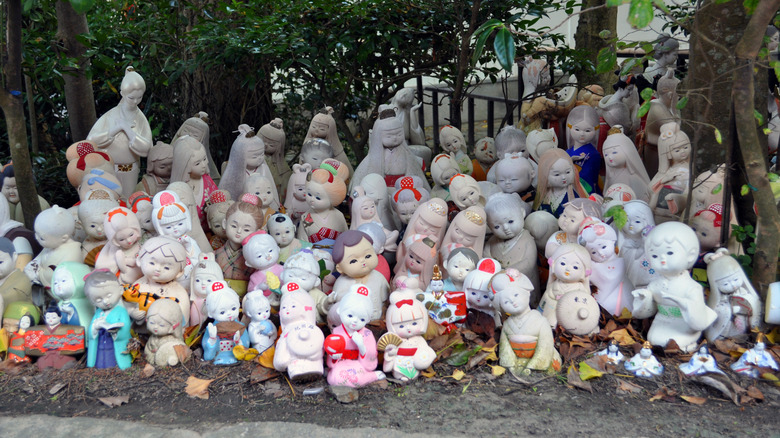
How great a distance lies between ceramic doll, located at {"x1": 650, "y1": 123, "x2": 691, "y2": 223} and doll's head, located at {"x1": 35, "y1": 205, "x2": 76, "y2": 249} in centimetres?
374

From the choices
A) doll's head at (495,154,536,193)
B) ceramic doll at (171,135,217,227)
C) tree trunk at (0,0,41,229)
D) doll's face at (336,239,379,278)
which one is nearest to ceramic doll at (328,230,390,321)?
doll's face at (336,239,379,278)

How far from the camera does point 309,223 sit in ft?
16.5

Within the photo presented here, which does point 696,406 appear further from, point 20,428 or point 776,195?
point 20,428

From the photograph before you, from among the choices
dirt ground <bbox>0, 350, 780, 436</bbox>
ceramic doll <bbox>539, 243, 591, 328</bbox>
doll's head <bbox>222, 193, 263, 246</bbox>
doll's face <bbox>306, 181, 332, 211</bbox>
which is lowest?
dirt ground <bbox>0, 350, 780, 436</bbox>

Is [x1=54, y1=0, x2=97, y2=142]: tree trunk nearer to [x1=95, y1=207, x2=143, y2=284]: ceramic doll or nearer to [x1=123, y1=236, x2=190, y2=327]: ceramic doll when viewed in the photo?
[x1=95, y1=207, x2=143, y2=284]: ceramic doll

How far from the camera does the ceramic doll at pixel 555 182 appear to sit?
4.92 metres

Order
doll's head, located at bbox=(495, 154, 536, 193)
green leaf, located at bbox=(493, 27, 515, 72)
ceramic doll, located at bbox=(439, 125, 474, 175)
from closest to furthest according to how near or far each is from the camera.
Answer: green leaf, located at bbox=(493, 27, 515, 72) → doll's head, located at bbox=(495, 154, 536, 193) → ceramic doll, located at bbox=(439, 125, 474, 175)

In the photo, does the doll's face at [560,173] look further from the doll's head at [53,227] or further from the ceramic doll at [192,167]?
the doll's head at [53,227]

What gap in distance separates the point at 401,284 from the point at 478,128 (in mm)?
7770

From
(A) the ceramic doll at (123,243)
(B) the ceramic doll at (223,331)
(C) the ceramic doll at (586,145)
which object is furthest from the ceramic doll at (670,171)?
(A) the ceramic doll at (123,243)

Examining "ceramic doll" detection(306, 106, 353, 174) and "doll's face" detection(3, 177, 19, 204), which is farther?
"ceramic doll" detection(306, 106, 353, 174)

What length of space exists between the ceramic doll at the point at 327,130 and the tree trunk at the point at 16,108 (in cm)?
220

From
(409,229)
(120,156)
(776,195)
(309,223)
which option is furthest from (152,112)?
(776,195)

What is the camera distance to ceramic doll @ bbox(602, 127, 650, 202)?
5.13m
